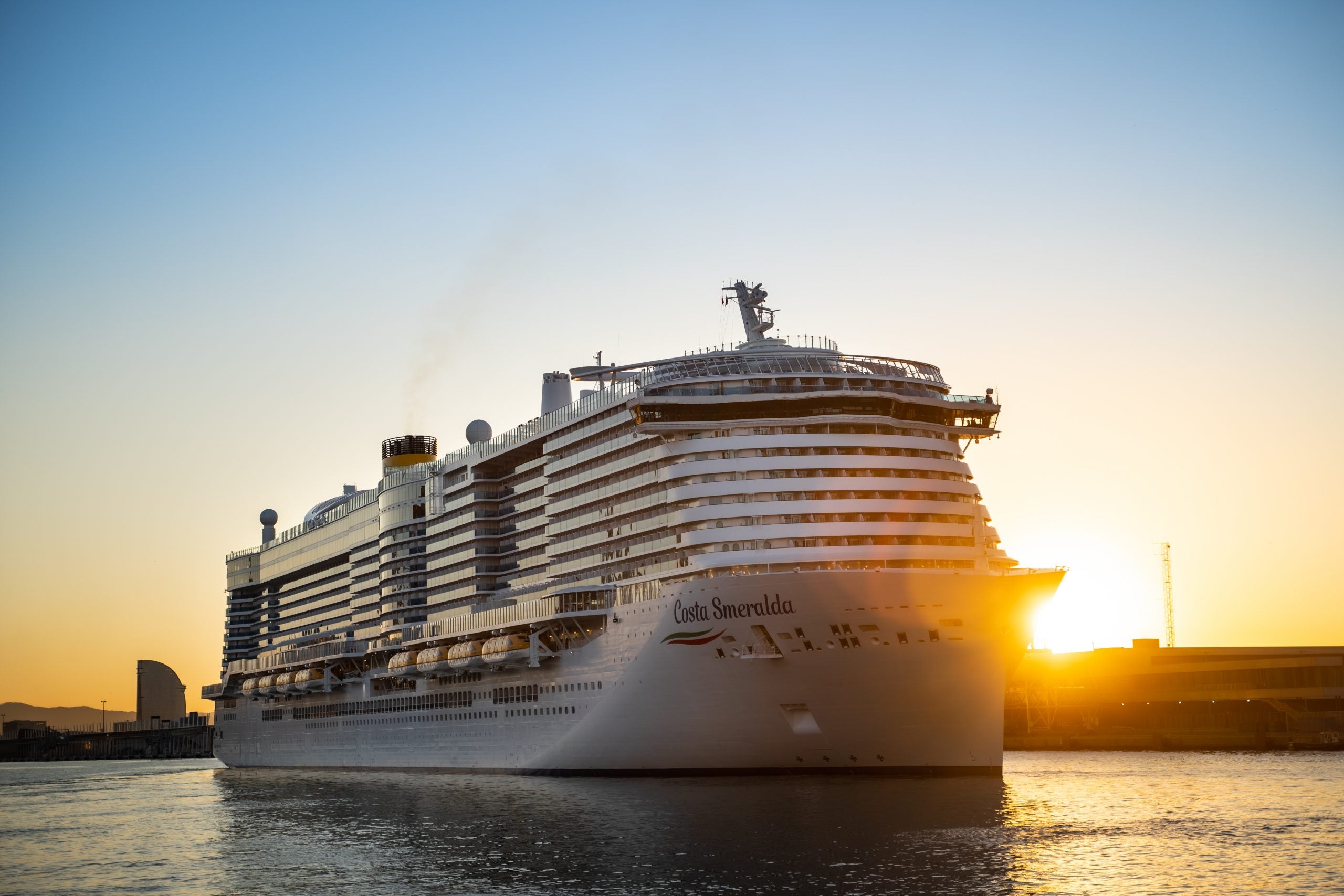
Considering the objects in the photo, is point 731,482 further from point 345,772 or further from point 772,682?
point 345,772

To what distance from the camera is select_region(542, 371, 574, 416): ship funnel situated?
258 feet

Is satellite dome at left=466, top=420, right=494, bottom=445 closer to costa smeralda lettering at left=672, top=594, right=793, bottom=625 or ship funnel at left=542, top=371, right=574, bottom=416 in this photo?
ship funnel at left=542, top=371, right=574, bottom=416

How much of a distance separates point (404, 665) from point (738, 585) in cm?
3023

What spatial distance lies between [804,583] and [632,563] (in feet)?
36.1

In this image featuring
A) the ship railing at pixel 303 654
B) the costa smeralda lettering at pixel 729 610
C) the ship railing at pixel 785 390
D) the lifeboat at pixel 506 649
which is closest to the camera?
the costa smeralda lettering at pixel 729 610

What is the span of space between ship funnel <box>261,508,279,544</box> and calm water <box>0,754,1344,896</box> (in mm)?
65620

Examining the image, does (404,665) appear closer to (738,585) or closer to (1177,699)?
(738,585)

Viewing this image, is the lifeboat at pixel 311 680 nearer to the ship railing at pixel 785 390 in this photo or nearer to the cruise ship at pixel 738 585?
the cruise ship at pixel 738 585

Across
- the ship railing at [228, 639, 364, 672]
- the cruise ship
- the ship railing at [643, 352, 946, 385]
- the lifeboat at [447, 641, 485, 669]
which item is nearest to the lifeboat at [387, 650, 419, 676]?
the cruise ship

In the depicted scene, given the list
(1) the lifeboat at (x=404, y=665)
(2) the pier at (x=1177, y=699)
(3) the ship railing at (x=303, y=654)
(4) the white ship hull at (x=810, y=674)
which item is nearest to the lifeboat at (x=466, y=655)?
(1) the lifeboat at (x=404, y=665)

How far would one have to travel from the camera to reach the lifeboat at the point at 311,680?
89.1 metres

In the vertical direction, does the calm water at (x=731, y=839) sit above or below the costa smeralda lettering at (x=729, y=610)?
below

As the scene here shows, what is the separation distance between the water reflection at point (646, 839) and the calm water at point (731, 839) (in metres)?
0.11

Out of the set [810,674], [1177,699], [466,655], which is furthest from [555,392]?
[1177,699]
